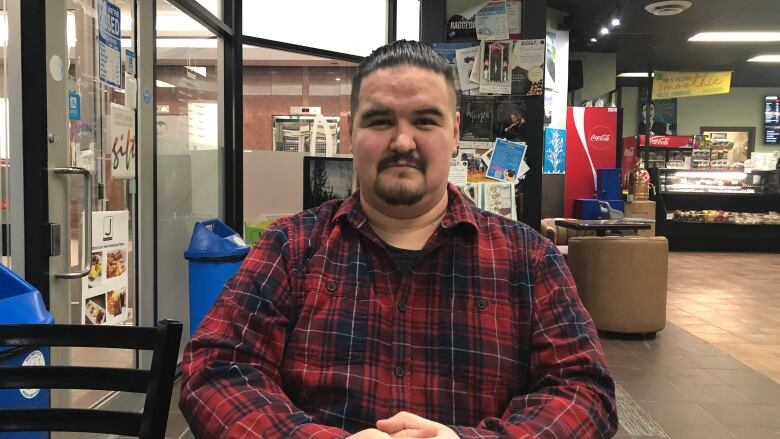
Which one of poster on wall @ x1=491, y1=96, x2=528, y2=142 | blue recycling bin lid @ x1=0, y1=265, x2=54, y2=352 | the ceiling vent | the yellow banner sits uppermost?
the ceiling vent

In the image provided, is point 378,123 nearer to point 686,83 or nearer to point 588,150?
point 588,150

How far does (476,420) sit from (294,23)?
377cm

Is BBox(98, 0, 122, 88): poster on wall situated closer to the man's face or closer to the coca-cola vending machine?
the man's face

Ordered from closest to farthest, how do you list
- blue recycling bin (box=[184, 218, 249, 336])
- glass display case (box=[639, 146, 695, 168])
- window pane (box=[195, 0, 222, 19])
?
blue recycling bin (box=[184, 218, 249, 336]) → window pane (box=[195, 0, 222, 19]) → glass display case (box=[639, 146, 695, 168])

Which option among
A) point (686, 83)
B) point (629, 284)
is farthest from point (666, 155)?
point (629, 284)

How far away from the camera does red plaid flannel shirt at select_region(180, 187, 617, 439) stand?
105 cm

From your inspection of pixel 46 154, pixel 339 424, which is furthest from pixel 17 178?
pixel 339 424

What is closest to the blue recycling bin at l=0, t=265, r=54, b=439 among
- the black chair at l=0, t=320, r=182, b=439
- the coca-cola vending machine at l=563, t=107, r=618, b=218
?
the black chair at l=0, t=320, r=182, b=439

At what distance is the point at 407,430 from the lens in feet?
3.21

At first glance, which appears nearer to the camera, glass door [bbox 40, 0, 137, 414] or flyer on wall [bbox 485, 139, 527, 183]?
glass door [bbox 40, 0, 137, 414]

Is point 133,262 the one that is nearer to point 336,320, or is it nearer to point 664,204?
point 336,320

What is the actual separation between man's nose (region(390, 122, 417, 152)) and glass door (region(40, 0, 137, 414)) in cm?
149

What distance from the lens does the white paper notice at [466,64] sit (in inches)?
130

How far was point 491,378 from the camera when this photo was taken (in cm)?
112
